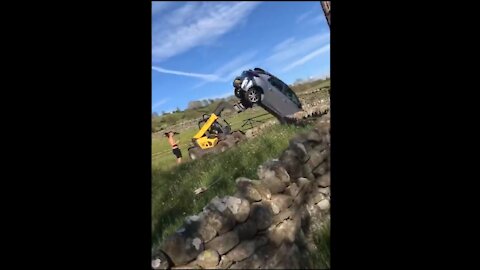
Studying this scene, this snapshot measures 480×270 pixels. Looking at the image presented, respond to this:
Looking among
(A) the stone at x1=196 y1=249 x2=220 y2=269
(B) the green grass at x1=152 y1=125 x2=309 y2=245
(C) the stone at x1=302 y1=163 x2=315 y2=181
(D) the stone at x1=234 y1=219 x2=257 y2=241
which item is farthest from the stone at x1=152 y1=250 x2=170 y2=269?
(C) the stone at x1=302 y1=163 x2=315 y2=181

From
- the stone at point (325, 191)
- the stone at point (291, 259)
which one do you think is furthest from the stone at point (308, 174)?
the stone at point (291, 259)

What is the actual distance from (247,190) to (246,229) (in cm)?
32

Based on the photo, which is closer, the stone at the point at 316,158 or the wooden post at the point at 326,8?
the wooden post at the point at 326,8

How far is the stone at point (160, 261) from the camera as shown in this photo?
121 inches

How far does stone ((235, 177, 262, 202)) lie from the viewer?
3418 millimetres

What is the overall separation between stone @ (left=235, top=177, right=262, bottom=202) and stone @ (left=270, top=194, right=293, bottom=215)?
0.13 metres

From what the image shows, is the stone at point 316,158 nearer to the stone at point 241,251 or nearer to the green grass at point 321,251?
the green grass at point 321,251

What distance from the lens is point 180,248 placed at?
10.2 feet

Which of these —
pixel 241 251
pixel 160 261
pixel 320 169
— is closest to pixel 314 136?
pixel 320 169

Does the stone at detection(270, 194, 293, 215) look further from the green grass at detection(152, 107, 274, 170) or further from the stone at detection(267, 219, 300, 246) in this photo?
the green grass at detection(152, 107, 274, 170)
